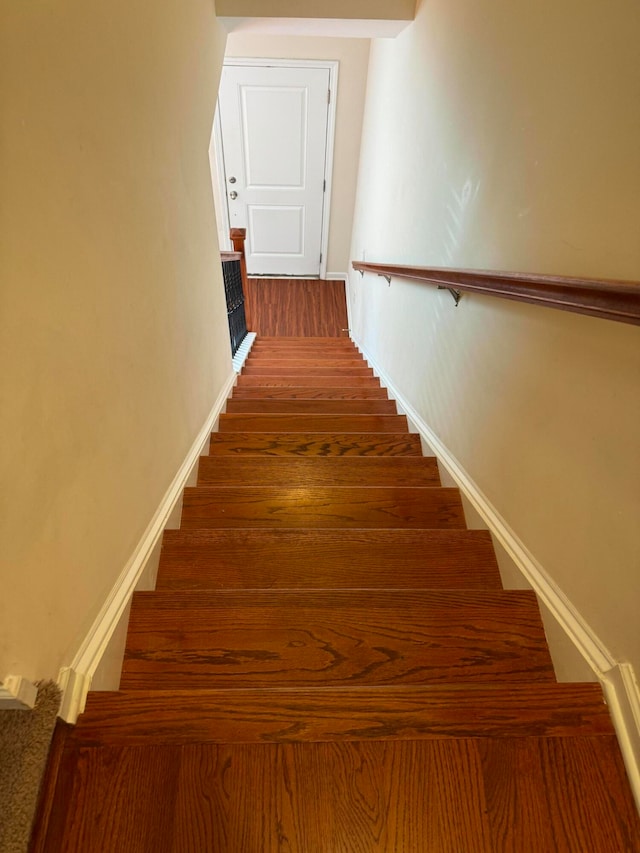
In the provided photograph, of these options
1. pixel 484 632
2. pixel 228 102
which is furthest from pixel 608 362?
A: pixel 228 102

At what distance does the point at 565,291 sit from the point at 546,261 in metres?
0.26

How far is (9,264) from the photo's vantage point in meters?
0.66

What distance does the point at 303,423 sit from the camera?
219 centimetres

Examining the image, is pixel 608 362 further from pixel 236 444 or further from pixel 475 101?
pixel 236 444

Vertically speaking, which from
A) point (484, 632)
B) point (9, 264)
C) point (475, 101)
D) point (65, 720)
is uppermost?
point (475, 101)

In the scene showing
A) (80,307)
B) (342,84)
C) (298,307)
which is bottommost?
(298,307)

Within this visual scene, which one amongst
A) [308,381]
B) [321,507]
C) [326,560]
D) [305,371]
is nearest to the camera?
[326,560]

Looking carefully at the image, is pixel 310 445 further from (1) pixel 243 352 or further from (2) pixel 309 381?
(1) pixel 243 352

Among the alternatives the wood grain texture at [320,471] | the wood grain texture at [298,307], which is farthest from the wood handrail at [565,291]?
the wood grain texture at [298,307]

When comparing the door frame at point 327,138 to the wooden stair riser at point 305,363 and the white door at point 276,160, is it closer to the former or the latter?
the white door at point 276,160

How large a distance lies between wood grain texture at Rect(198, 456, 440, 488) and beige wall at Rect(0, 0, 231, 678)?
25 cm

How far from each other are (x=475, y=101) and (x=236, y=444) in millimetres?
1634

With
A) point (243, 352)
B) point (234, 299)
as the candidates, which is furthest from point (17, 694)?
point (234, 299)

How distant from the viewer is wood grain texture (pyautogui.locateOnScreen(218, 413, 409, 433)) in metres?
2.18
